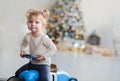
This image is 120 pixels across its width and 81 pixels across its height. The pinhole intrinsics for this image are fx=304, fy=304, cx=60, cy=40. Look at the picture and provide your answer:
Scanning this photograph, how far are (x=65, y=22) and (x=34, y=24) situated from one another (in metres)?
4.00

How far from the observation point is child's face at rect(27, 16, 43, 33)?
1684mm

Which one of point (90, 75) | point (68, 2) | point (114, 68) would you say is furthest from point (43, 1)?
point (90, 75)

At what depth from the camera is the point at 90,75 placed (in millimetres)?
3102

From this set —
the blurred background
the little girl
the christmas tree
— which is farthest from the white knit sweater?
the christmas tree

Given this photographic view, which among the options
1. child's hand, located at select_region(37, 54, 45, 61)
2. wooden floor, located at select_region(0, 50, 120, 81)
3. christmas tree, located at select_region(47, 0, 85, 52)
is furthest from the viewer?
christmas tree, located at select_region(47, 0, 85, 52)

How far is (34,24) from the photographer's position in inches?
66.2

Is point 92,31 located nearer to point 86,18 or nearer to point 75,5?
point 86,18

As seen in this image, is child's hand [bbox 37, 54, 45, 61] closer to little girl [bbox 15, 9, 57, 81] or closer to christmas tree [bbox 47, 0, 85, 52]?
little girl [bbox 15, 9, 57, 81]

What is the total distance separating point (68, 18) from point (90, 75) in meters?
2.69

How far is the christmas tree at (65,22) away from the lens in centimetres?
566

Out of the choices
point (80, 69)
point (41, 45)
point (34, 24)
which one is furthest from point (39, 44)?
point (80, 69)

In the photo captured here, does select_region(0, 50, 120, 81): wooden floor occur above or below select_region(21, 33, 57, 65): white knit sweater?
below

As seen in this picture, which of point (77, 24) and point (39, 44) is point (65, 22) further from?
point (39, 44)

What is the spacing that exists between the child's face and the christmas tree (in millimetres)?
3908
